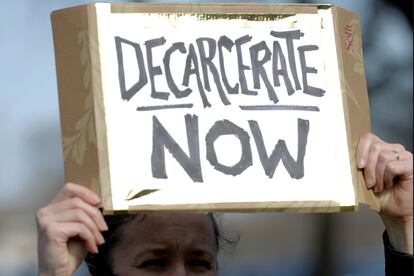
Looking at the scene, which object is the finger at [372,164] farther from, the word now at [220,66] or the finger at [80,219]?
the finger at [80,219]

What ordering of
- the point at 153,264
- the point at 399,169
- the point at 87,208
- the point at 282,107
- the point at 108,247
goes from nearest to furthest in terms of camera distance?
1. the point at 87,208
2. the point at 282,107
3. the point at 399,169
4. the point at 153,264
5. the point at 108,247

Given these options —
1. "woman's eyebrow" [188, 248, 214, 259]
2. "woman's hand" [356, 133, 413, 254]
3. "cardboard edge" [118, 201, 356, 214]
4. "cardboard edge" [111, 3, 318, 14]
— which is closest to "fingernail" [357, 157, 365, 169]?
"woman's hand" [356, 133, 413, 254]

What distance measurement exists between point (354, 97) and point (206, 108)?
0.35m

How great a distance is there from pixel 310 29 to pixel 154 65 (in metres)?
0.37

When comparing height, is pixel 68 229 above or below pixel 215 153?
below

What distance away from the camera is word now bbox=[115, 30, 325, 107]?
344 centimetres

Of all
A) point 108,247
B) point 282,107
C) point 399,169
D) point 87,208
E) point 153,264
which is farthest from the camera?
point 108,247

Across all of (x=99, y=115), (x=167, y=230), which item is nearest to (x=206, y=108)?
(x=99, y=115)

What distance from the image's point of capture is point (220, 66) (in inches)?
137

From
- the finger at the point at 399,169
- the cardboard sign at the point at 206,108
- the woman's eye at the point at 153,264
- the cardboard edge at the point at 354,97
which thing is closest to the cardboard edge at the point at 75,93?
the cardboard sign at the point at 206,108

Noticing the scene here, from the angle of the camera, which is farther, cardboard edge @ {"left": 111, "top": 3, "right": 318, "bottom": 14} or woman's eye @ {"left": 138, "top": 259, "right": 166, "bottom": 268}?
woman's eye @ {"left": 138, "top": 259, "right": 166, "bottom": 268}

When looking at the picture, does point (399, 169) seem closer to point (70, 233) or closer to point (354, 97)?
point (354, 97)

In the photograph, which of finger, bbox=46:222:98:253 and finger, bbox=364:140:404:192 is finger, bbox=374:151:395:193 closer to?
finger, bbox=364:140:404:192

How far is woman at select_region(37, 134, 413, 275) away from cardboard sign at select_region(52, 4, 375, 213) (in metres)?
0.05
